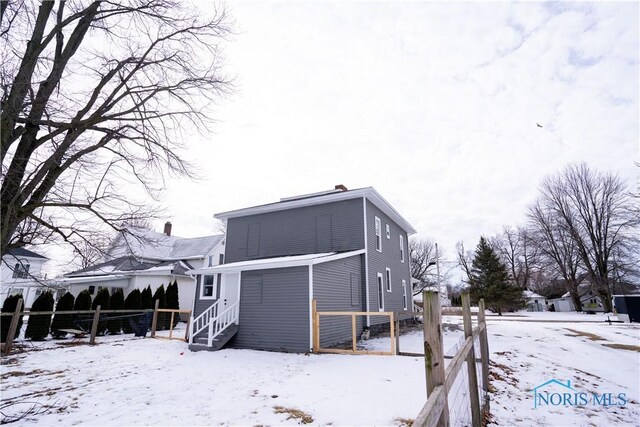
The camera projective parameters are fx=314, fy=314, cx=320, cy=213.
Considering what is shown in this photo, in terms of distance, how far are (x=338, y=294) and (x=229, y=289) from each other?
4762 millimetres

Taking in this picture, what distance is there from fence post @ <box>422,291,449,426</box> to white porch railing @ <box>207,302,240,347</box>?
1051 cm

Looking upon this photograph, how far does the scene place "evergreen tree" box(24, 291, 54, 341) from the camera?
44.3 ft

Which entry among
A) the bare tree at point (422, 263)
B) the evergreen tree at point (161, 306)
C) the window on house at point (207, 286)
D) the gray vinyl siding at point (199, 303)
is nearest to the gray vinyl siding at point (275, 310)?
the gray vinyl siding at point (199, 303)

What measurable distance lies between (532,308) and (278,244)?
46.3 m

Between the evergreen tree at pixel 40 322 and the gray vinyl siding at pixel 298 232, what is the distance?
7985 mm

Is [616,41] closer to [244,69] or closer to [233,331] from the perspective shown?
[244,69]

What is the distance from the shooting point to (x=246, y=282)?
12.3 metres

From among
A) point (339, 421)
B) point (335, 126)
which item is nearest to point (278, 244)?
point (335, 126)

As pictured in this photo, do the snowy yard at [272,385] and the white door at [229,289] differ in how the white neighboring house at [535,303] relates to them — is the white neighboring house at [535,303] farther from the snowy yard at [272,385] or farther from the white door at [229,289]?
the white door at [229,289]

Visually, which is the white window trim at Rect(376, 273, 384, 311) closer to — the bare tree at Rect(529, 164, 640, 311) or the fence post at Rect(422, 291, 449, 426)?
the fence post at Rect(422, 291, 449, 426)

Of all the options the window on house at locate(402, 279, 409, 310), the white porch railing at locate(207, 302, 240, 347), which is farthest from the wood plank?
the window on house at locate(402, 279, 409, 310)

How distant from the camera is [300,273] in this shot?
11195 mm

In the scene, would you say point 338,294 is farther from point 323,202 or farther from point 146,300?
point 146,300

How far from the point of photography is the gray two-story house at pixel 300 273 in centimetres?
1120
